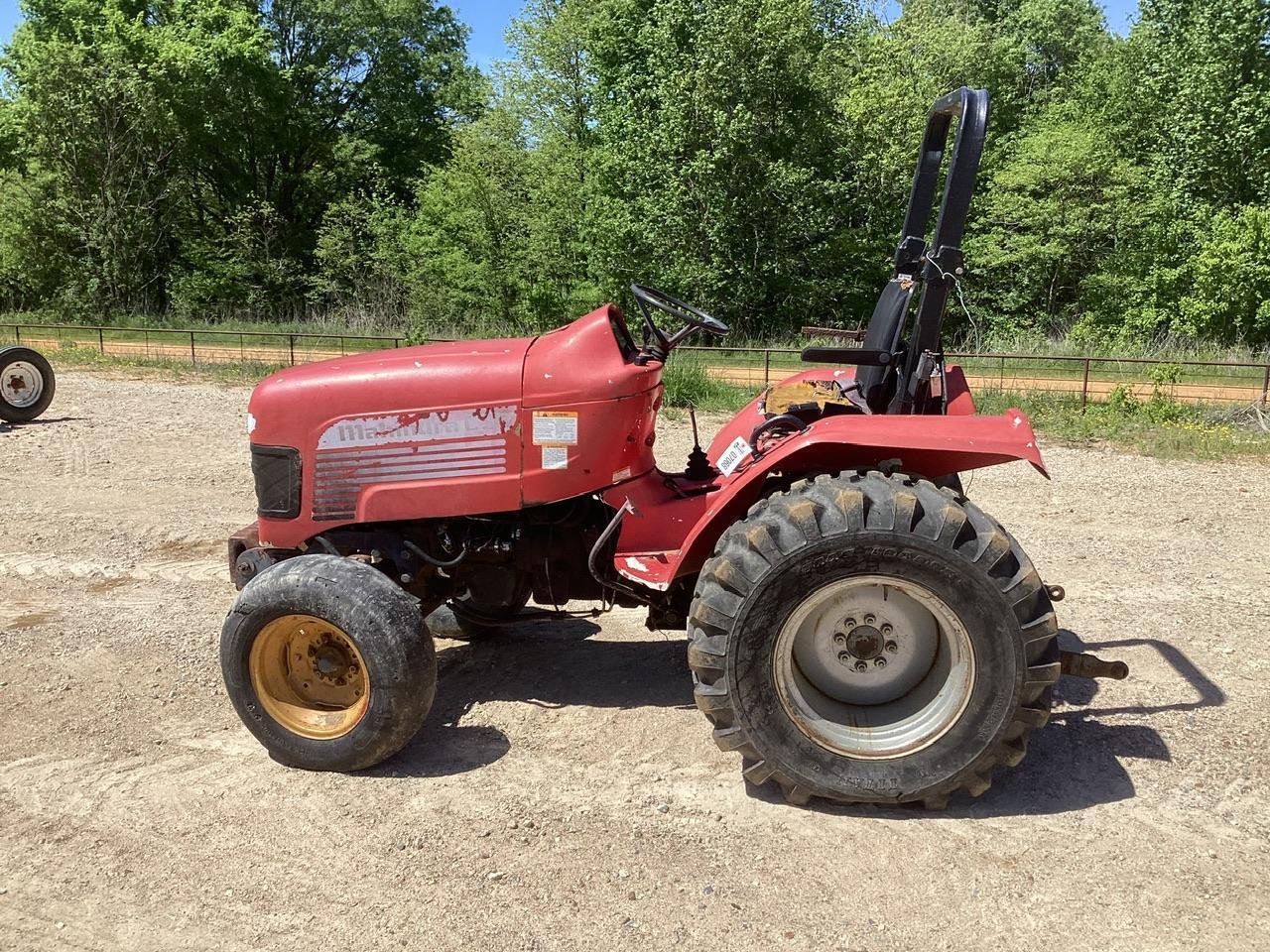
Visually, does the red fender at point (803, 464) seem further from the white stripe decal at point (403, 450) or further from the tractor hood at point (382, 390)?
the tractor hood at point (382, 390)

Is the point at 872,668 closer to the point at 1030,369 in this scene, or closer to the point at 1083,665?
the point at 1083,665

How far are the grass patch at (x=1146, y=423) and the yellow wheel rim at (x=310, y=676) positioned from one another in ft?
29.8

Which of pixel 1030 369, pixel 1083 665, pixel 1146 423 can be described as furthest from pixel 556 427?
pixel 1030 369

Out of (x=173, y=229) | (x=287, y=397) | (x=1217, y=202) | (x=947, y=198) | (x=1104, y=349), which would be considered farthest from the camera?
(x=173, y=229)

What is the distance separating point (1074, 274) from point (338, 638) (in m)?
24.7

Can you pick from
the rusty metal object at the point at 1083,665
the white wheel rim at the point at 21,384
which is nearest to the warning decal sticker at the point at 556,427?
the rusty metal object at the point at 1083,665

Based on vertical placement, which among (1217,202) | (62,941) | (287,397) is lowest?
(62,941)

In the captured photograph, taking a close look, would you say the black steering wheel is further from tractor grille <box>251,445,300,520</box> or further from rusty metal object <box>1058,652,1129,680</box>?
rusty metal object <box>1058,652,1129,680</box>

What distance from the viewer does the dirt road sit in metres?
2.85

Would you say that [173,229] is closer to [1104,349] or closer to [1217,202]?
[1104,349]

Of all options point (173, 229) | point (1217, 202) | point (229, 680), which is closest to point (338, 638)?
point (229, 680)

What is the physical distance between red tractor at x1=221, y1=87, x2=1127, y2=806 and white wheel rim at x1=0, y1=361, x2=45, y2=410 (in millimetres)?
8974

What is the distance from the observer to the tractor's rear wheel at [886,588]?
323cm

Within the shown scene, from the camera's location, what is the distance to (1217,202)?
23.7 m
